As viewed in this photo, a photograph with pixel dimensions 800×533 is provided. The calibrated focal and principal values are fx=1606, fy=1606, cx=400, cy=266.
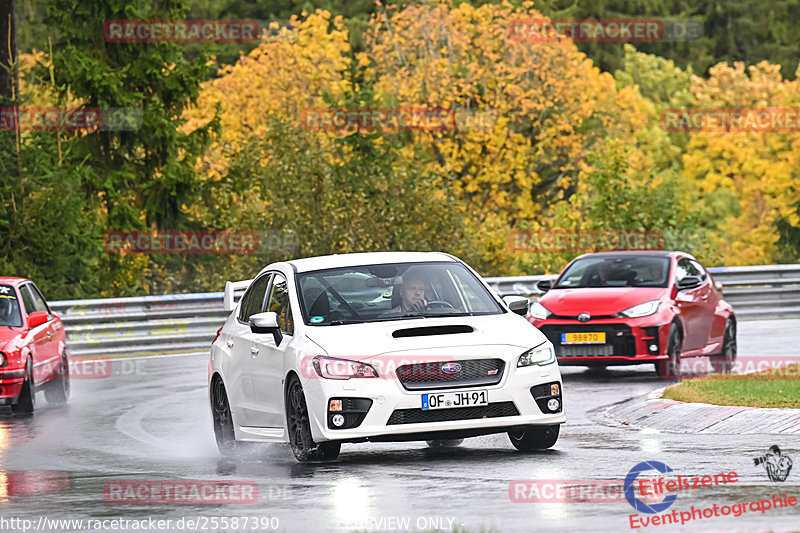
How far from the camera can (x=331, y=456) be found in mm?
11875

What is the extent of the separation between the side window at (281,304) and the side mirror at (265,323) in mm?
116

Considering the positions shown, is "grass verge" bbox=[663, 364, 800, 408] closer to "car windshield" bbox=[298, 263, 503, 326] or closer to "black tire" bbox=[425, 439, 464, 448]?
"black tire" bbox=[425, 439, 464, 448]

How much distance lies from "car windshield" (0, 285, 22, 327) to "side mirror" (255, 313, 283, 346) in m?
6.84

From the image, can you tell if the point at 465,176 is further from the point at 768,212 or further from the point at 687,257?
the point at 687,257

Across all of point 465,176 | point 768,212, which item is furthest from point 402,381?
point 768,212

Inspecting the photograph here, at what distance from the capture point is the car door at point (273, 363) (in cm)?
1230

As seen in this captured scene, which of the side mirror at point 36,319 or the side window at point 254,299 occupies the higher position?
the side window at point 254,299

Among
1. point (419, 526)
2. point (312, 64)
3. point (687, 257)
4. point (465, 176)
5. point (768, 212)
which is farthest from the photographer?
point (768, 212)

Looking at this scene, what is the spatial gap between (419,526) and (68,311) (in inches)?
764

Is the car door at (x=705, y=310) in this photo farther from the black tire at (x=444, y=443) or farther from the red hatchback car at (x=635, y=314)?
the black tire at (x=444, y=443)

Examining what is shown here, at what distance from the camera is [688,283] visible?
65.3 ft

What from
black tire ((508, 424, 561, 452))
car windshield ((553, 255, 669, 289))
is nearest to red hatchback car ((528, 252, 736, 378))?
car windshield ((553, 255, 669, 289))

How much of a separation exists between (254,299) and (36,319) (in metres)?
5.45

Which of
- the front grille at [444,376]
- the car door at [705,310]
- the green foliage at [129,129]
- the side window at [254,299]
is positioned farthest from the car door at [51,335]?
the green foliage at [129,129]
